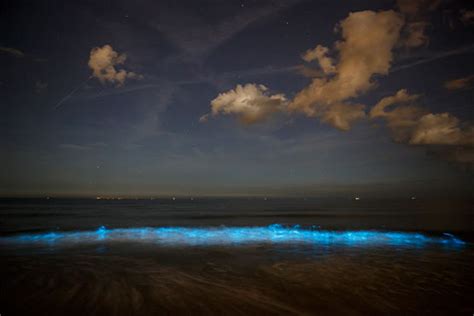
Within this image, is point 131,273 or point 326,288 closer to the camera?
point 326,288

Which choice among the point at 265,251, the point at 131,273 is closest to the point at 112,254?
the point at 131,273

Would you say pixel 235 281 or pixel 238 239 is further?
pixel 238 239

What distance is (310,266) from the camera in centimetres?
1219

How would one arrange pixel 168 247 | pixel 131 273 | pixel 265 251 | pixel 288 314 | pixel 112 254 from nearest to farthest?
pixel 288 314 → pixel 131 273 → pixel 112 254 → pixel 265 251 → pixel 168 247

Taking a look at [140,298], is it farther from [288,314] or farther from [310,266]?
[310,266]

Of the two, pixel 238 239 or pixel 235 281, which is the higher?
pixel 235 281

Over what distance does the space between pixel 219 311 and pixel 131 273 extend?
5458 millimetres

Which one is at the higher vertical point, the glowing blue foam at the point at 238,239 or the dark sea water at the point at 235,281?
the dark sea water at the point at 235,281

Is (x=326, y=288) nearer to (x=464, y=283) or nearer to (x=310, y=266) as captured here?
(x=310, y=266)

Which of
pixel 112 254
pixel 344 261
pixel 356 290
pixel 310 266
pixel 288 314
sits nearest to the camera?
pixel 288 314

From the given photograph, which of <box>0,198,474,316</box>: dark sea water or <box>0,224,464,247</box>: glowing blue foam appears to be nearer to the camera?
<box>0,198,474,316</box>: dark sea water

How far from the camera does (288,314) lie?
22.6 ft

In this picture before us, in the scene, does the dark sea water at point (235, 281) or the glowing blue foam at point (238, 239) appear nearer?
the dark sea water at point (235, 281)

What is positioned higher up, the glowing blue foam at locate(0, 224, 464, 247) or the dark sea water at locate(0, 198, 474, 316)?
the dark sea water at locate(0, 198, 474, 316)
